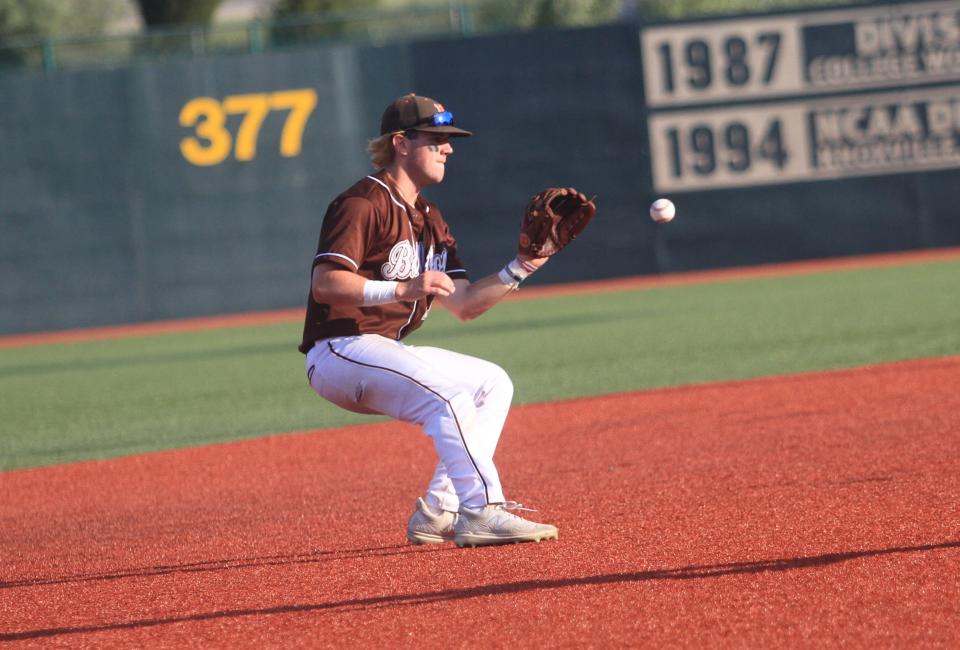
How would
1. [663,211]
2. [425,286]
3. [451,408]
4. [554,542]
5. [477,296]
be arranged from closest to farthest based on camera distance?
[425,286]
[451,408]
[554,542]
[477,296]
[663,211]

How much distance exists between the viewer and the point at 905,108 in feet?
65.4

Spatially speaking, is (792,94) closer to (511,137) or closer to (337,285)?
(511,137)

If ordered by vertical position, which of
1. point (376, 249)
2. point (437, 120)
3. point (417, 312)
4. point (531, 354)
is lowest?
point (531, 354)

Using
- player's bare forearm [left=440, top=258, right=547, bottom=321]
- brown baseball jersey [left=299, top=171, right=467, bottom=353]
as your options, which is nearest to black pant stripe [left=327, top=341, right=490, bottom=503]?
brown baseball jersey [left=299, top=171, right=467, bottom=353]

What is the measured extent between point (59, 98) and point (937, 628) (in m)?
18.1

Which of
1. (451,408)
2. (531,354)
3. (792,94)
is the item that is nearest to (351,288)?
(451,408)

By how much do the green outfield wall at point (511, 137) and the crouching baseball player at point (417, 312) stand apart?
14452 mm

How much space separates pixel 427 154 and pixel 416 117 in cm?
15

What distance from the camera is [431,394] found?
4.84 m

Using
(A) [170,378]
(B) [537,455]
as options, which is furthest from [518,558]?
(A) [170,378]

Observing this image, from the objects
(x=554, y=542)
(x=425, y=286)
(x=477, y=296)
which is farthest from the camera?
(x=477, y=296)

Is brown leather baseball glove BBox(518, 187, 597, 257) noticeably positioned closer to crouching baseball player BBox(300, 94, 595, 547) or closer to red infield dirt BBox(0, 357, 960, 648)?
crouching baseball player BBox(300, 94, 595, 547)

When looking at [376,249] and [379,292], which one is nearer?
[379,292]

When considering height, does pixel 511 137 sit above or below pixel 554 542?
above
